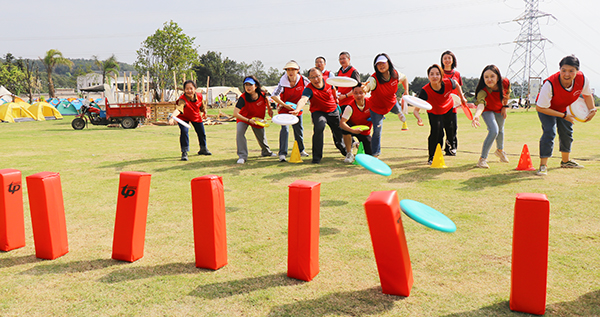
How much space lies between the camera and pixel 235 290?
2943 mm

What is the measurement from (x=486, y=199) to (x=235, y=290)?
149 inches

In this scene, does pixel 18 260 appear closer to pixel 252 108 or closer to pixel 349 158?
pixel 252 108

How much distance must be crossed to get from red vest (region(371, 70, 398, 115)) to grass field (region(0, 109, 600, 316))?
1.55 metres

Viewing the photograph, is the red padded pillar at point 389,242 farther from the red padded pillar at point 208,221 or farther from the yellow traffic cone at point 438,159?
the yellow traffic cone at point 438,159

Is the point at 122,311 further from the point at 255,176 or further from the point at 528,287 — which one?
the point at 255,176

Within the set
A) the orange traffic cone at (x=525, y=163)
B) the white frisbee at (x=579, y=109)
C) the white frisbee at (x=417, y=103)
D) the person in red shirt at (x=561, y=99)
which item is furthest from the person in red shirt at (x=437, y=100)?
the white frisbee at (x=579, y=109)

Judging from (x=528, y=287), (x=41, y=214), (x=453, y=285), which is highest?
(x=41, y=214)

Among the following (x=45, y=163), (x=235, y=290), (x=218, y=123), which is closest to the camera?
(x=235, y=290)

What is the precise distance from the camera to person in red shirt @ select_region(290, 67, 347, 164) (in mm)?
8211

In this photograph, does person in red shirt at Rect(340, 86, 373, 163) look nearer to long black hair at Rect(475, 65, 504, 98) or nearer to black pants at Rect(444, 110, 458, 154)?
black pants at Rect(444, 110, 458, 154)

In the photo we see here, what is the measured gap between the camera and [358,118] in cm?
835

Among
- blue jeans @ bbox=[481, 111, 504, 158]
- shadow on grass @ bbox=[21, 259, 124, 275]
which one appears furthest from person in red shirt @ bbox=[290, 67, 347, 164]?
shadow on grass @ bbox=[21, 259, 124, 275]

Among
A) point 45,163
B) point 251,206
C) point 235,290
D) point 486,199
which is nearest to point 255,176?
point 251,206

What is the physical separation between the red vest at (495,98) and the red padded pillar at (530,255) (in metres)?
5.70
